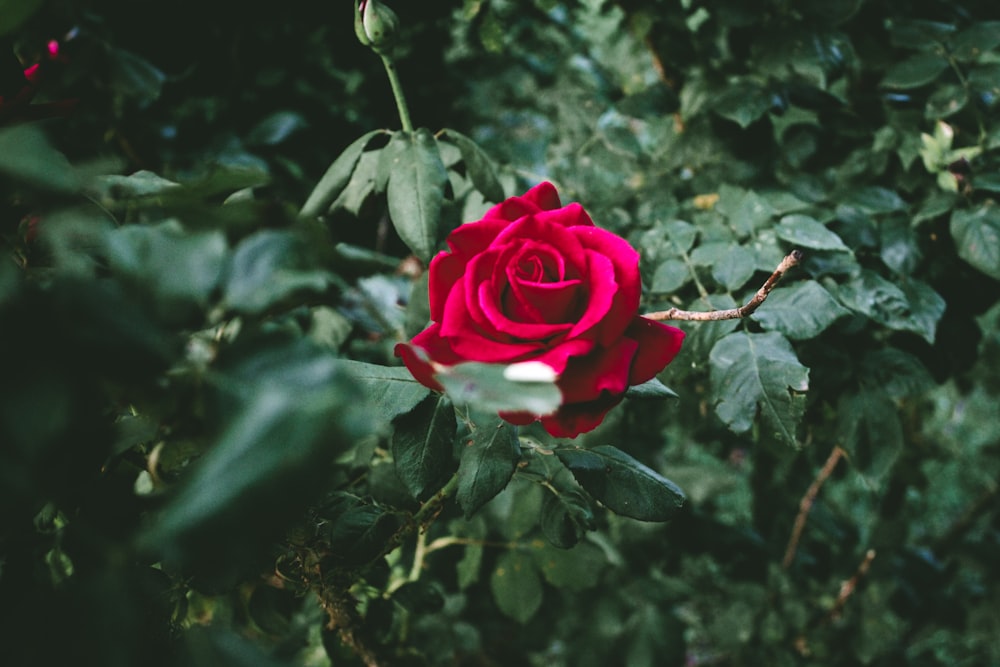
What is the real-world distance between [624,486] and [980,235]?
63 cm

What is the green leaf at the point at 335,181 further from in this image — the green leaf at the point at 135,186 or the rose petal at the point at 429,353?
the rose petal at the point at 429,353

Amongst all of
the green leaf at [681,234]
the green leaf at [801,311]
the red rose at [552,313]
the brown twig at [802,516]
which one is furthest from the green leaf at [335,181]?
the brown twig at [802,516]

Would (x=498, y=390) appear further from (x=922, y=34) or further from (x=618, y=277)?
(x=922, y=34)

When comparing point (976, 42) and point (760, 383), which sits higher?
point (976, 42)

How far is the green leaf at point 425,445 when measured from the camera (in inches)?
23.8

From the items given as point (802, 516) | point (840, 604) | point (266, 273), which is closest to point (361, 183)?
point (266, 273)

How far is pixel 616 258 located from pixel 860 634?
1348 mm

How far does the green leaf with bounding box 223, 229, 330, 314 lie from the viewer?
35cm

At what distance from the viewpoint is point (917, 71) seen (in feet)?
3.23

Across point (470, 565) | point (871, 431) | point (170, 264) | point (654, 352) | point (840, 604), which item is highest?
point (170, 264)

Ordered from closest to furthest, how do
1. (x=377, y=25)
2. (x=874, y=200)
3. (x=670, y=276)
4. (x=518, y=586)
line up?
(x=377, y=25) → (x=670, y=276) → (x=874, y=200) → (x=518, y=586)

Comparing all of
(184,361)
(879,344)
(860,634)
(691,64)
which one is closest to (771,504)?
(860,634)

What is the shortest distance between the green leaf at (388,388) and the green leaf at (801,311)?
1.30 feet

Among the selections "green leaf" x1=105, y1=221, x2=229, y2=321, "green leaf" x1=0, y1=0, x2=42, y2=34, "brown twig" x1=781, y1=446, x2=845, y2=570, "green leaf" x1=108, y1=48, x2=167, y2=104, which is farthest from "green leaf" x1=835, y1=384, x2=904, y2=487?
"green leaf" x1=108, y1=48, x2=167, y2=104
